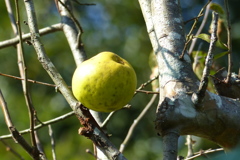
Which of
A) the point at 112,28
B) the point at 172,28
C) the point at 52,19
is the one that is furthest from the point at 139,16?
the point at 172,28

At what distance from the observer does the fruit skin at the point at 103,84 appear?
62.4 inches

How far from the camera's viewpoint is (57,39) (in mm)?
8648

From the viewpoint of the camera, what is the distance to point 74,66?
8352mm

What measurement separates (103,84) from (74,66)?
6799 mm

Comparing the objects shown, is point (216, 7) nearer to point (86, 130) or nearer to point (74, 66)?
point (86, 130)

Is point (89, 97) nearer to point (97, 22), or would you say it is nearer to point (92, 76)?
point (92, 76)

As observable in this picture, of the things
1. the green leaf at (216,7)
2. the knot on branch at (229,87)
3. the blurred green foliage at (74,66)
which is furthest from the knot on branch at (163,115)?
the blurred green foliage at (74,66)

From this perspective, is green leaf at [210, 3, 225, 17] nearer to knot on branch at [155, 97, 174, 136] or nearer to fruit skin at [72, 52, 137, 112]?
fruit skin at [72, 52, 137, 112]

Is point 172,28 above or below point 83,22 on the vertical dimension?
above

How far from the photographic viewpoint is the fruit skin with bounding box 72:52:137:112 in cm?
158

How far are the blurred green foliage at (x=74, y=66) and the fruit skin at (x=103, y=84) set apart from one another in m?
4.59

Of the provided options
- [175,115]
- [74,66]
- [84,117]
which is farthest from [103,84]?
[74,66]

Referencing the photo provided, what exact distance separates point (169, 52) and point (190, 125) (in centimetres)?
26

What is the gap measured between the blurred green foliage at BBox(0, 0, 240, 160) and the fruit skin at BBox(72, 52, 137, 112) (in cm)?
459
